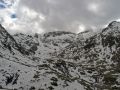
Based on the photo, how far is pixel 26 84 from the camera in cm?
14612

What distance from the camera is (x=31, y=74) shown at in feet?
549

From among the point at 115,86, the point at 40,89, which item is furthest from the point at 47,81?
the point at 115,86

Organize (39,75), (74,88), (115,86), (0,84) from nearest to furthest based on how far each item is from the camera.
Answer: (0,84), (74,88), (39,75), (115,86)

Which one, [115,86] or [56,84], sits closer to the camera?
[56,84]

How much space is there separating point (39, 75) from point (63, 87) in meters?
22.1

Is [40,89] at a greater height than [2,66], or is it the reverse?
[2,66]

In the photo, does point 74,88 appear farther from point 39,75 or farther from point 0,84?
point 0,84

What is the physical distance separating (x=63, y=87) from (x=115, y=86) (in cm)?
6419

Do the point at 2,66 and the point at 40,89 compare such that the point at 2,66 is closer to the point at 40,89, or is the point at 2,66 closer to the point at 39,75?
the point at 39,75

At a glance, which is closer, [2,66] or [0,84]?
[0,84]

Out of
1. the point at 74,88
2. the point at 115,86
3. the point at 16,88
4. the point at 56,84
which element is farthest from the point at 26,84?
the point at 115,86

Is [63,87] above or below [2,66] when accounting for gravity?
below

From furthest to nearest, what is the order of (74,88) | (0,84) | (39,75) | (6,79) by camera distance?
(39,75) < (74,88) < (6,79) < (0,84)

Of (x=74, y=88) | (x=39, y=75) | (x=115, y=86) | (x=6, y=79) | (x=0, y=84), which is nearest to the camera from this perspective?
(x=0, y=84)
